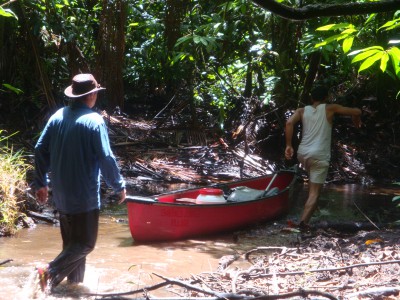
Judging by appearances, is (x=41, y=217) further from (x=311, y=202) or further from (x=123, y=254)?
(x=311, y=202)

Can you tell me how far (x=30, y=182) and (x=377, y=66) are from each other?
17.5 feet

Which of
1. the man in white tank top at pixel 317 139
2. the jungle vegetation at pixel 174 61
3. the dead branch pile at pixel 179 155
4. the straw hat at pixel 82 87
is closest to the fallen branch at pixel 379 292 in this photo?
the straw hat at pixel 82 87

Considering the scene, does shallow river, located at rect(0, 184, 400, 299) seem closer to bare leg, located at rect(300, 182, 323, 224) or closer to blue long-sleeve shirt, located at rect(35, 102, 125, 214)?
bare leg, located at rect(300, 182, 323, 224)

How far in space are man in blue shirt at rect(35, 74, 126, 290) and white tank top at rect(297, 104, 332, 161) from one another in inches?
148

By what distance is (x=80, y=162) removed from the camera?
5.02 meters

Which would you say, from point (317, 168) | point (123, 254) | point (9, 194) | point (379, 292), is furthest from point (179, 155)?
point (379, 292)

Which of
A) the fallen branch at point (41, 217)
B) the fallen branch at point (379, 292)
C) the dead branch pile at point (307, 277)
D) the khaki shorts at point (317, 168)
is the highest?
the khaki shorts at point (317, 168)

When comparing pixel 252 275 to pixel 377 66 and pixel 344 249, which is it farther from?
pixel 377 66

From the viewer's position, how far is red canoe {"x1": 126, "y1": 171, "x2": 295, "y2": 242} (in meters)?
7.49

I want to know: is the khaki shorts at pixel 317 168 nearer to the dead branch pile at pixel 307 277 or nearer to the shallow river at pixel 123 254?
the shallow river at pixel 123 254

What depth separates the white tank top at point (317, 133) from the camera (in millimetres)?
8164

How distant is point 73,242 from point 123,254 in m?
2.07

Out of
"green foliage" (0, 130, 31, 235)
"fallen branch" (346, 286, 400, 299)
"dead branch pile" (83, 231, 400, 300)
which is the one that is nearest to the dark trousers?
"dead branch pile" (83, 231, 400, 300)

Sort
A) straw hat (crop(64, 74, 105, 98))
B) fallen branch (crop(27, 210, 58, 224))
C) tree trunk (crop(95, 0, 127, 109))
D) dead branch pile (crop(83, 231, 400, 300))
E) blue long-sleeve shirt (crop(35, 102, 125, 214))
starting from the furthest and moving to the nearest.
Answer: tree trunk (crop(95, 0, 127, 109))
fallen branch (crop(27, 210, 58, 224))
straw hat (crop(64, 74, 105, 98))
blue long-sleeve shirt (crop(35, 102, 125, 214))
dead branch pile (crop(83, 231, 400, 300))
